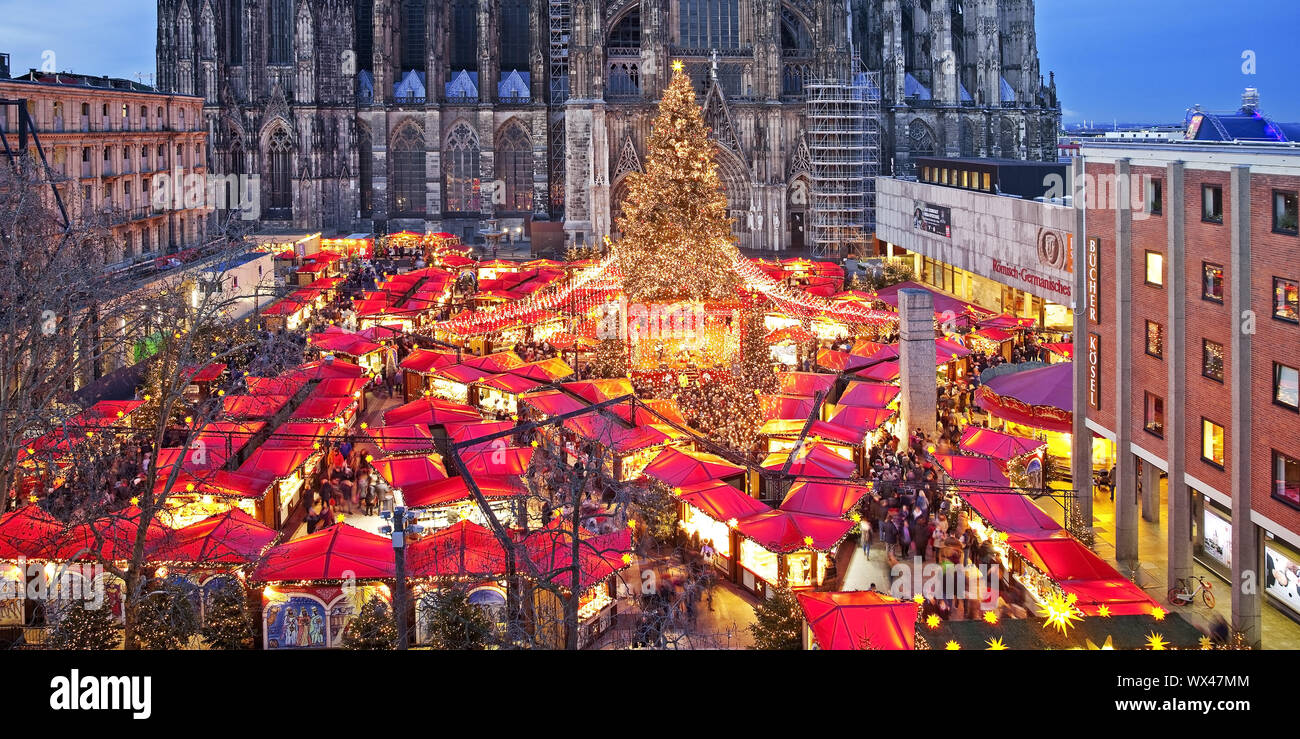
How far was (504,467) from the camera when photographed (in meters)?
22.9

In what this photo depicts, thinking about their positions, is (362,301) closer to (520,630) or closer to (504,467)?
(504,467)

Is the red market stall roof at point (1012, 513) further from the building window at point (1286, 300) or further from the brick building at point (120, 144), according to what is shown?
A: the brick building at point (120, 144)

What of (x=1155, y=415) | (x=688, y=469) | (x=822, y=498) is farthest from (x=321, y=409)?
(x=1155, y=415)

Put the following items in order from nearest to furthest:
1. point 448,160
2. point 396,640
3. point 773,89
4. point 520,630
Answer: point 520,630
point 396,640
point 773,89
point 448,160

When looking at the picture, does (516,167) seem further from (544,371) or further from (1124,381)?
(1124,381)

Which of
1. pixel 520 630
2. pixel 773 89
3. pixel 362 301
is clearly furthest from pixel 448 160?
pixel 520 630

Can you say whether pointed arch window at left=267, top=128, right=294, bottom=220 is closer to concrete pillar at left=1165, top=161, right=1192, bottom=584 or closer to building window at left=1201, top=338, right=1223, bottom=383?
concrete pillar at left=1165, top=161, right=1192, bottom=584

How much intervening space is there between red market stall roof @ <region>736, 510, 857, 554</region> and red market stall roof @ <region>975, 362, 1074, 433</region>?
790cm

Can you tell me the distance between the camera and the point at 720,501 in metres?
20.8

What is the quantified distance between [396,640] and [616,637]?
4087 millimetres

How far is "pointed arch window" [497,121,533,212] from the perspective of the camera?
73.0m

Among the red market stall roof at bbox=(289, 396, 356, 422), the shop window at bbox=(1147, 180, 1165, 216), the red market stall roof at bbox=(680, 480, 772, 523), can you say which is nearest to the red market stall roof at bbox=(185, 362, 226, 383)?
the red market stall roof at bbox=(289, 396, 356, 422)

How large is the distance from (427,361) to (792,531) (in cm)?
1804
